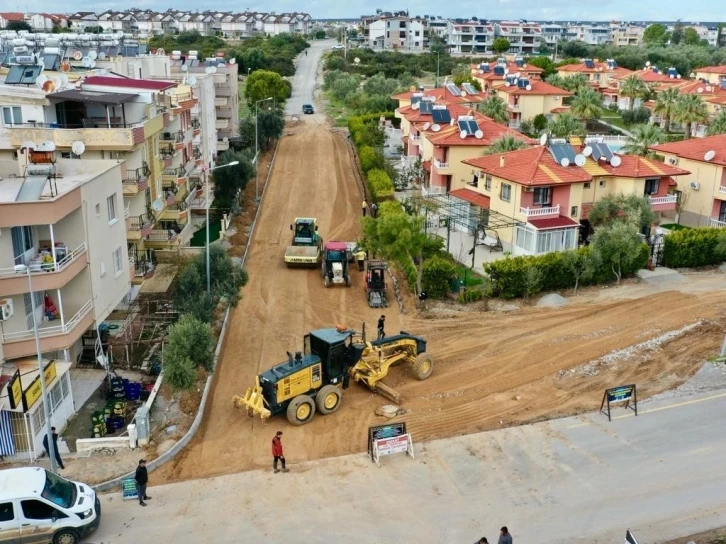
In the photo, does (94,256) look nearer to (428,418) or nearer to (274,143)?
(428,418)

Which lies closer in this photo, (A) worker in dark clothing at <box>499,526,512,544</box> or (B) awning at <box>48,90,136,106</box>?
(A) worker in dark clothing at <box>499,526,512,544</box>

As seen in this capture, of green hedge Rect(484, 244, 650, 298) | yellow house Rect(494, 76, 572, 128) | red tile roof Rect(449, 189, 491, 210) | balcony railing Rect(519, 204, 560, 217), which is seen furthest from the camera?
yellow house Rect(494, 76, 572, 128)

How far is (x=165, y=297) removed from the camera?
35281mm

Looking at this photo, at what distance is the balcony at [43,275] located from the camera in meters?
23.2

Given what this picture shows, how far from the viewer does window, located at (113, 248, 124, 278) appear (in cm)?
2925

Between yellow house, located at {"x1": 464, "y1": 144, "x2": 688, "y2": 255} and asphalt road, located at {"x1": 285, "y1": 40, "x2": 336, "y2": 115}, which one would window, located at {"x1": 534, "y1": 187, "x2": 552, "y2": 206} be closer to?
yellow house, located at {"x1": 464, "y1": 144, "x2": 688, "y2": 255}

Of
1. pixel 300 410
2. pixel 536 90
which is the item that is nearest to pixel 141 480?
pixel 300 410

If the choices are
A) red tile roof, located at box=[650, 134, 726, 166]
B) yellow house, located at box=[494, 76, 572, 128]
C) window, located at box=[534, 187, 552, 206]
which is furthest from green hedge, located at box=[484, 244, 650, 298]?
yellow house, located at box=[494, 76, 572, 128]

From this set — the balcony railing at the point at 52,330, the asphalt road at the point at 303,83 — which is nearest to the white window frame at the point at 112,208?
the balcony railing at the point at 52,330

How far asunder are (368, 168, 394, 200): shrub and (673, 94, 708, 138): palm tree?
3622cm

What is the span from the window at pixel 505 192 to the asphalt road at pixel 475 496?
21025 mm

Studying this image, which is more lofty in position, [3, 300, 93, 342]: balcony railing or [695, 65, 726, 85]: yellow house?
[695, 65, 726, 85]: yellow house

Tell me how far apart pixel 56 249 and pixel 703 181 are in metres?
42.6

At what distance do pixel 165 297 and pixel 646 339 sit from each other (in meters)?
23.2
